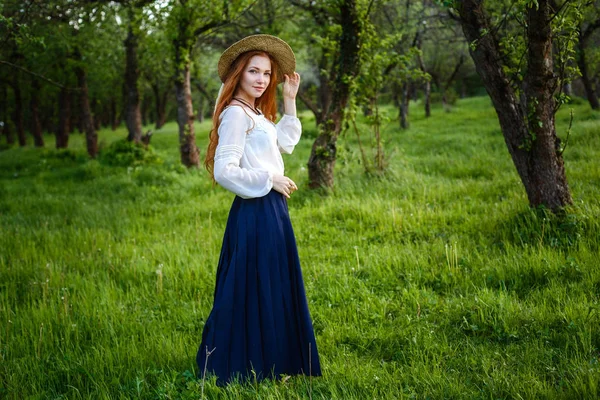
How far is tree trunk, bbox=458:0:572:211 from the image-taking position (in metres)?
5.11

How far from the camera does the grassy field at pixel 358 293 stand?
317cm

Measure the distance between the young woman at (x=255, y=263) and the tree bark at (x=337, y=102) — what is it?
194 inches

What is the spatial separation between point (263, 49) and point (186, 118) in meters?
9.11

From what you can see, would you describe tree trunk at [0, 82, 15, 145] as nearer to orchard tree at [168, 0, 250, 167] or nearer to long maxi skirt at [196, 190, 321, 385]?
orchard tree at [168, 0, 250, 167]

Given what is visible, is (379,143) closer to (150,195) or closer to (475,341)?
(150,195)

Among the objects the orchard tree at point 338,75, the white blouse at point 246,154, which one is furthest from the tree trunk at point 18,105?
the white blouse at point 246,154

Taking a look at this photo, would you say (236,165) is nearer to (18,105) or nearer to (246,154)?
(246,154)

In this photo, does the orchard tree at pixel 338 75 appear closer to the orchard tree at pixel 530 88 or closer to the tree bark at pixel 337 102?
the tree bark at pixel 337 102

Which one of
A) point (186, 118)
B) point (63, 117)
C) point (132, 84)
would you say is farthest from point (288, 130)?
point (63, 117)

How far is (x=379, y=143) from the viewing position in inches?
349

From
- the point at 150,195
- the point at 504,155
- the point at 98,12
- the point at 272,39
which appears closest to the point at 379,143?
the point at 504,155

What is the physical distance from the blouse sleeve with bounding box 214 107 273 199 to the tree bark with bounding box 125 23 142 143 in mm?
12201

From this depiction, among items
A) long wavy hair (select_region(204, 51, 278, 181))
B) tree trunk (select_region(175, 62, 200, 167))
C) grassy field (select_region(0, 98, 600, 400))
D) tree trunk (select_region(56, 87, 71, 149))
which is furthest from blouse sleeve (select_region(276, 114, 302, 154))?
tree trunk (select_region(56, 87, 71, 149))

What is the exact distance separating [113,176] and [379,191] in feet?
22.2
